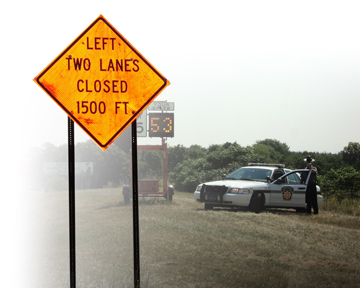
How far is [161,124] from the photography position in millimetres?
14109

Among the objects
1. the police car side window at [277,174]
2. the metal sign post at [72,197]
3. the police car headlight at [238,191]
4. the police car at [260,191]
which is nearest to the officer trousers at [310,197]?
the police car at [260,191]

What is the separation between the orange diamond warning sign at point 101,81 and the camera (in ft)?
16.0

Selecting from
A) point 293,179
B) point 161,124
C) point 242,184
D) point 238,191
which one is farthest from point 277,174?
point 161,124

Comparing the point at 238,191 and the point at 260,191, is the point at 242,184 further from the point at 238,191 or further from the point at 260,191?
the point at 260,191

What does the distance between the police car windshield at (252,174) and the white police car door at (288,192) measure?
47 centimetres

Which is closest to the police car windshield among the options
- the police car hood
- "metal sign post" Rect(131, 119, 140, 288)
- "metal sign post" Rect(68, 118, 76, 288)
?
the police car hood

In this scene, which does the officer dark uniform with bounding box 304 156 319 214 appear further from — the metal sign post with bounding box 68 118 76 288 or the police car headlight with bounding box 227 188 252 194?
the metal sign post with bounding box 68 118 76 288

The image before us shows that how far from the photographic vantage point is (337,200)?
14.9 m

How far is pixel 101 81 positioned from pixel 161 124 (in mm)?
9174

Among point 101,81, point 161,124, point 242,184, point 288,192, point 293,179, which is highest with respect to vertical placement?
point 161,124

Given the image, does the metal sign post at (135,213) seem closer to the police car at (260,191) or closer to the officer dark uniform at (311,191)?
the police car at (260,191)

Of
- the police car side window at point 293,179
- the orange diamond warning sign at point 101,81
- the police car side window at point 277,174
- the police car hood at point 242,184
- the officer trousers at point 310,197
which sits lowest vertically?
the officer trousers at point 310,197

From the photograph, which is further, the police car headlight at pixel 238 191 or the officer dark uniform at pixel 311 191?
the officer dark uniform at pixel 311 191

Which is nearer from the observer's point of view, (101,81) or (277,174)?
(101,81)
